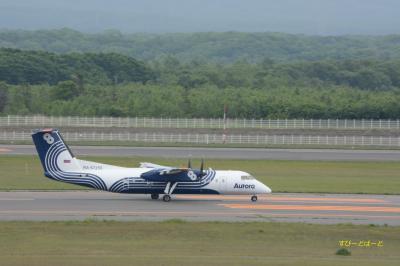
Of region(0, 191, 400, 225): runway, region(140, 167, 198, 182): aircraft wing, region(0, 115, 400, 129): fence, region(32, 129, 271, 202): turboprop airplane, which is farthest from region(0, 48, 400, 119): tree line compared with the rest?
region(140, 167, 198, 182): aircraft wing

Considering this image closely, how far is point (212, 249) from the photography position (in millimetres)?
33469

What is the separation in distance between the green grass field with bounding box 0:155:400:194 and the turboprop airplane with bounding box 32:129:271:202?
551cm

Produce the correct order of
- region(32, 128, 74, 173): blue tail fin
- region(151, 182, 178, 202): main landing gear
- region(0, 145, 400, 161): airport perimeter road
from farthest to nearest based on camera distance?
1. region(0, 145, 400, 161): airport perimeter road
2. region(151, 182, 178, 202): main landing gear
3. region(32, 128, 74, 173): blue tail fin

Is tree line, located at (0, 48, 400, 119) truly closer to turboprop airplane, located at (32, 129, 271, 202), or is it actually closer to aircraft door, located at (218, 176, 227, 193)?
turboprop airplane, located at (32, 129, 271, 202)

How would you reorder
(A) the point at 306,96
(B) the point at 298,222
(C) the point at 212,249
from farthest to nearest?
(A) the point at 306,96
(B) the point at 298,222
(C) the point at 212,249

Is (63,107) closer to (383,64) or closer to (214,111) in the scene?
(214,111)

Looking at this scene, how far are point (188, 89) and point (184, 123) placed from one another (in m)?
30.8

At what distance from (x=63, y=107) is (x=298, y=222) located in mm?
67483

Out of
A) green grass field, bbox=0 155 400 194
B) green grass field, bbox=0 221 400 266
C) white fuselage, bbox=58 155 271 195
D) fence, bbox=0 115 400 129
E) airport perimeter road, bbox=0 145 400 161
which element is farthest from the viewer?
fence, bbox=0 115 400 129

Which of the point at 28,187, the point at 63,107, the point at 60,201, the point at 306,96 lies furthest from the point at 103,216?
the point at 306,96

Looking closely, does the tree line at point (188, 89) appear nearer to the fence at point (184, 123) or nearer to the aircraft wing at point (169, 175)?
the fence at point (184, 123)

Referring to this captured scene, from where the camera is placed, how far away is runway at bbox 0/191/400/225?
41.7m

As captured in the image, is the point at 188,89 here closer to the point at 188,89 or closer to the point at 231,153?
the point at 188,89

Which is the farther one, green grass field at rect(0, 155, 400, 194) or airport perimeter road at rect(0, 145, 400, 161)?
airport perimeter road at rect(0, 145, 400, 161)
